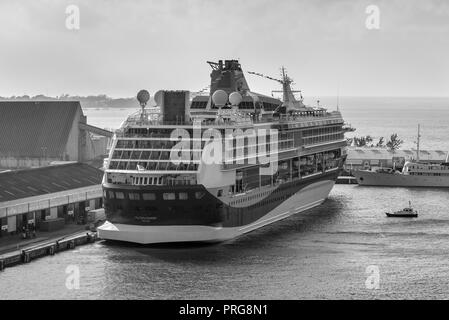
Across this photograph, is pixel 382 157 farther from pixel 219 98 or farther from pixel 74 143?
pixel 219 98

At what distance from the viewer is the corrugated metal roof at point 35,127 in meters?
67.0

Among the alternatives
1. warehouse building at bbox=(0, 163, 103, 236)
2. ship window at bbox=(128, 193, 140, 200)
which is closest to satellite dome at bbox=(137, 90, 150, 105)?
warehouse building at bbox=(0, 163, 103, 236)

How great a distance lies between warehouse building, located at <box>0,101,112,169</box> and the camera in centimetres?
6675

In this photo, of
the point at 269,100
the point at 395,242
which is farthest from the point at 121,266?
the point at 269,100

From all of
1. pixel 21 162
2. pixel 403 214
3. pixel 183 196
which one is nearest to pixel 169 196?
pixel 183 196

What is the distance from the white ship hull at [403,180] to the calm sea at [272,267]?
21514 millimetres

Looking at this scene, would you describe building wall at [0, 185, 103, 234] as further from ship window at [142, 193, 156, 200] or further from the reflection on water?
ship window at [142, 193, 156, 200]

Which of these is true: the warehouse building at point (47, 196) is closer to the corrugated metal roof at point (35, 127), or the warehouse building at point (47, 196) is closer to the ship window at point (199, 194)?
the ship window at point (199, 194)

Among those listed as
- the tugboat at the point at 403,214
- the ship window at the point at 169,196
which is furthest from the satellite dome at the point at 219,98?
the tugboat at the point at 403,214

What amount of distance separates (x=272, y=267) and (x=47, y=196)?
511 inches

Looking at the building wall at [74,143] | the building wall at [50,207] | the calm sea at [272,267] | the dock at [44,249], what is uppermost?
the building wall at [74,143]

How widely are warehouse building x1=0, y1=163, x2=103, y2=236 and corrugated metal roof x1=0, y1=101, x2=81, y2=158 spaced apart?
45.5ft

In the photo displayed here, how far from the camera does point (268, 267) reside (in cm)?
3750

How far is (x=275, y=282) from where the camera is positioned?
35156 millimetres
